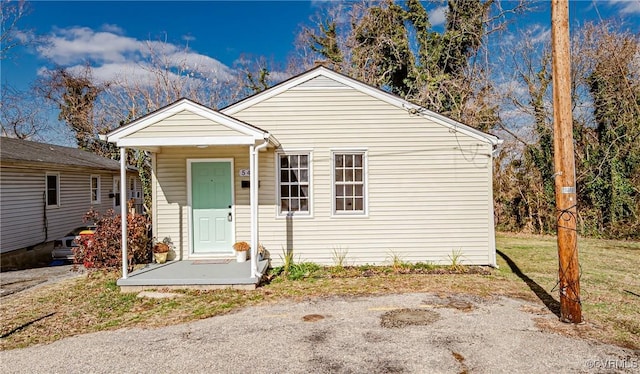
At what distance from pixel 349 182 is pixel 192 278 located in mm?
4064

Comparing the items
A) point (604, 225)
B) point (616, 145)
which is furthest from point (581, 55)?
point (604, 225)

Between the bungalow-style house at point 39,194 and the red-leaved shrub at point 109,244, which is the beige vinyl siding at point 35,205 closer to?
the bungalow-style house at point 39,194

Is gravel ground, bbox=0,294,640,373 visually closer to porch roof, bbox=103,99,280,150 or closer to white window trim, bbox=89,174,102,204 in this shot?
porch roof, bbox=103,99,280,150

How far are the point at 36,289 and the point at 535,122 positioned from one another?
57.0ft

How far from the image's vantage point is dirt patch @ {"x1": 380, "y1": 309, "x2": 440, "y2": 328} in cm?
518

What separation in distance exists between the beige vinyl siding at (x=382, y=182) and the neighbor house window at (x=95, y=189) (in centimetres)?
1039

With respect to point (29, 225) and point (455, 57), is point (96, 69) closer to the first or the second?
point (29, 225)

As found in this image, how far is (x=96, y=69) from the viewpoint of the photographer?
24344 millimetres

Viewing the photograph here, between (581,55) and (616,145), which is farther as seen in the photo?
(581,55)

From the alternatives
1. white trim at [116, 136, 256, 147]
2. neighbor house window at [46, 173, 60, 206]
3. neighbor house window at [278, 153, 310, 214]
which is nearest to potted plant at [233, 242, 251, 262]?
neighbor house window at [278, 153, 310, 214]

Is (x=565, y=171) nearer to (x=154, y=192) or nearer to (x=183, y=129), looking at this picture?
(x=183, y=129)

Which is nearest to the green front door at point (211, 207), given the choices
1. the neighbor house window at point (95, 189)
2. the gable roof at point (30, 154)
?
the gable roof at point (30, 154)

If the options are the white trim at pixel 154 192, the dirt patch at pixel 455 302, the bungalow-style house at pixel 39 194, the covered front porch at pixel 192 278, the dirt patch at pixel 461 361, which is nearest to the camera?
the dirt patch at pixel 461 361

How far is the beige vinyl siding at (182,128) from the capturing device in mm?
6969
